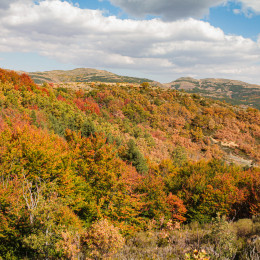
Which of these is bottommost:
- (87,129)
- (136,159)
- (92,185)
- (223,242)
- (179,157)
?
(179,157)

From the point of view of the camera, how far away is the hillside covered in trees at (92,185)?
12.5 meters

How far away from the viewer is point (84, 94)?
91438mm

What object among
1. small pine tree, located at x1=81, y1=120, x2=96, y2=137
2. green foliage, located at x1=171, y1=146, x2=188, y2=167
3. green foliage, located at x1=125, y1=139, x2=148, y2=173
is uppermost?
small pine tree, located at x1=81, y1=120, x2=96, y2=137

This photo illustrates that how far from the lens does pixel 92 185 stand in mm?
23375

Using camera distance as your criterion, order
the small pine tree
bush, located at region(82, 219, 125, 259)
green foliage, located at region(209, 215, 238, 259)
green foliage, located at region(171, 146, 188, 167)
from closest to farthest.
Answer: bush, located at region(82, 219, 125, 259), green foliage, located at region(209, 215, 238, 259), the small pine tree, green foliage, located at region(171, 146, 188, 167)

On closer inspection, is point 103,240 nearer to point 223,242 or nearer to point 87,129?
point 223,242

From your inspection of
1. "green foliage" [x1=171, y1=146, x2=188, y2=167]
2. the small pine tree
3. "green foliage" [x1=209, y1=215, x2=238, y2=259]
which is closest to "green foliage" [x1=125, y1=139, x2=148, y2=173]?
the small pine tree

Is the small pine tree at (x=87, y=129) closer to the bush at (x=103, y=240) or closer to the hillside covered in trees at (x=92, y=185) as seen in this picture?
the hillside covered in trees at (x=92, y=185)

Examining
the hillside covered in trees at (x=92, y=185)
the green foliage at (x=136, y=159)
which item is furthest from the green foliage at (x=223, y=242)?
the green foliage at (x=136, y=159)

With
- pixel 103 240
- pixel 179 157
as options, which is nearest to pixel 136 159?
pixel 179 157

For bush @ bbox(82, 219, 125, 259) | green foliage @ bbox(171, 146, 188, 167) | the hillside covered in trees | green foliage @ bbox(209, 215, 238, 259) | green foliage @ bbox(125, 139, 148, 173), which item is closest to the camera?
bush @ bbox(82, 219, 125, 259)

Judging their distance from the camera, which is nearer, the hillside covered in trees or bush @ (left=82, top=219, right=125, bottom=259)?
bush @ (left=82, top=219, right=125, bottom=259)

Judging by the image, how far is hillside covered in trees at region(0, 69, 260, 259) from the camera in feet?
41.0

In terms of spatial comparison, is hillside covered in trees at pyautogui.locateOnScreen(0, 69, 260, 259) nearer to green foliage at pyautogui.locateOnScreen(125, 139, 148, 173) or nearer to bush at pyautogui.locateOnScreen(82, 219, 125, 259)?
bush at pyautogui.locateOnScreen(82, 219, 125, 259)
